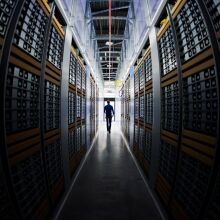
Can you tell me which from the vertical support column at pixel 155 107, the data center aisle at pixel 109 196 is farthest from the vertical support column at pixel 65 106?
the vertical support column at pixel 155 107

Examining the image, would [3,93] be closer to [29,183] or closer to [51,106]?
[29,183]

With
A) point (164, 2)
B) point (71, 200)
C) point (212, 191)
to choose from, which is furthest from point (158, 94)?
point (71, 200)

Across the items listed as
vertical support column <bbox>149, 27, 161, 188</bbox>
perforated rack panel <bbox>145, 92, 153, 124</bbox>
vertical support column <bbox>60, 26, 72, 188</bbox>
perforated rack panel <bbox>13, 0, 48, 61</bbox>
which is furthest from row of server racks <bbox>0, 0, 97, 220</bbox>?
perforated rack panel <bbox>145, 92, 153, 124</bbox>

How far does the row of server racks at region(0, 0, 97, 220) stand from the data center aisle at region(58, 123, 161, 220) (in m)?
0.28

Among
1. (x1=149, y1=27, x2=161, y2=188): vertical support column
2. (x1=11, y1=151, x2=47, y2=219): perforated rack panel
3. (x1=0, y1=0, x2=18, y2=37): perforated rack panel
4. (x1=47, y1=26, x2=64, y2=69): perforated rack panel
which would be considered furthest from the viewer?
(x1=149, y1=27, x2=161, y2=188): vertical support column

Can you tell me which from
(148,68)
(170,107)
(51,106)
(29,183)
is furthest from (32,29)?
(148,68)

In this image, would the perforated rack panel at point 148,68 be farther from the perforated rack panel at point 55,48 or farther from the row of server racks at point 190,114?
the perforated rack panel at point 55,48

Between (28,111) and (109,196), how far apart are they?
1.64 meters

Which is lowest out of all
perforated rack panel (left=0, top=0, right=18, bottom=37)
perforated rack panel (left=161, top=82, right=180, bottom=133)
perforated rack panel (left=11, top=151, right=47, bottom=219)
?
perforated rack panel (left=11, top=151, right=47, bottom=219)

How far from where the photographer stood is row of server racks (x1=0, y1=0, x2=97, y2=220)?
1.42m

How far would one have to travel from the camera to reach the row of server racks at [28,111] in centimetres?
142

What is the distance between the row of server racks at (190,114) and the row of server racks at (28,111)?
4.41ft

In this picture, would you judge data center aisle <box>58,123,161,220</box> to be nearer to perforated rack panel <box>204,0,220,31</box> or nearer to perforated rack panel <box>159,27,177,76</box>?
perforated rack panel <box>159,27,177,76</box>

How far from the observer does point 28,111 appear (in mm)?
1839
